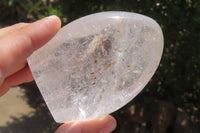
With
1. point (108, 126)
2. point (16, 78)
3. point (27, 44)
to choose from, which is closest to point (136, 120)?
point (108, 126)

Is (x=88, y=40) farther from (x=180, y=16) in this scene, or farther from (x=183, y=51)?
(x=183, y=51)

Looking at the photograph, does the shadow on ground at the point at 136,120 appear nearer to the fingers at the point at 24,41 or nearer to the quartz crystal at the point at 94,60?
the quartz crystal at the point at 94,60

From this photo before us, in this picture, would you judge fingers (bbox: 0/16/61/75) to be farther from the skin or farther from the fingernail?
the fingernail

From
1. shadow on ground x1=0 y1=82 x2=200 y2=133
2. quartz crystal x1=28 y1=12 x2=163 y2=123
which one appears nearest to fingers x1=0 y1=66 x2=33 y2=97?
quartz crystal x1=28 y1=12 x2=163 y2=123

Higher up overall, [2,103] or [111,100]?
[111,100]

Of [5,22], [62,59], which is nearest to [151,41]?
[62,59]

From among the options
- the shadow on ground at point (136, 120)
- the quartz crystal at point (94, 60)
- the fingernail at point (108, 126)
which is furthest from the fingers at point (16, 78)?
the shadow on ground at point (136, 120)
